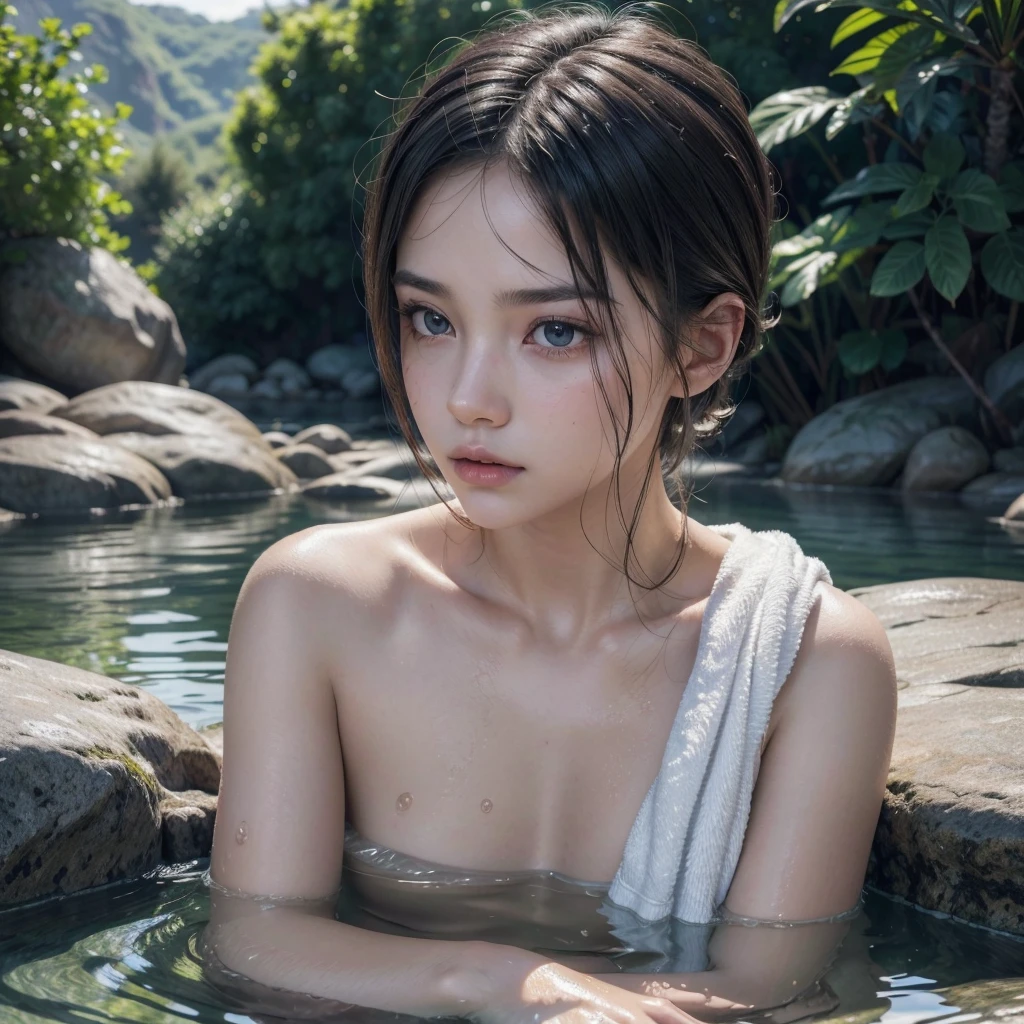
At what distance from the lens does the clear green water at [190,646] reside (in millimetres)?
2006

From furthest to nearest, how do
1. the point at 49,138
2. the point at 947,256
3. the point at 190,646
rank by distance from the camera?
the point at 49,138 < the point at 947,256 < the point at 190,646

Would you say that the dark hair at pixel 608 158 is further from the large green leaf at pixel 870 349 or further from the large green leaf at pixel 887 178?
the large green leaf at pixel 870 349

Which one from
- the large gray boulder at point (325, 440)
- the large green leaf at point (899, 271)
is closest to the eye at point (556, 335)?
the large green leaf at point (899, 271)

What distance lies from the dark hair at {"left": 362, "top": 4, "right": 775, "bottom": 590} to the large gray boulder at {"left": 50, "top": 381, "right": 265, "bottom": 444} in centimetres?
802

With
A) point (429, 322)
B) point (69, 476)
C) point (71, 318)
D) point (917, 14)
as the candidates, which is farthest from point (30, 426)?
point (429, 322)

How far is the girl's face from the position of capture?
1.92m

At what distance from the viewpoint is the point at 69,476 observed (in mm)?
8367

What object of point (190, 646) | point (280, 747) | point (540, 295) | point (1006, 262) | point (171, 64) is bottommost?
point (190, 646)

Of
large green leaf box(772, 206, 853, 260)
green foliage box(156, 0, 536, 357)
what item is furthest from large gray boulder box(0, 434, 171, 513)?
Result: green foliage box(156, 0, 536, 357)

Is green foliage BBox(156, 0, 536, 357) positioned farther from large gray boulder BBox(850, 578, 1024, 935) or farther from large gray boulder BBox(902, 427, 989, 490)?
large gray boulder BBox(850, 578, 1024, 935)

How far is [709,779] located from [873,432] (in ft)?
27.4

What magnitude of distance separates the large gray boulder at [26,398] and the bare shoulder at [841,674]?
28.1 ft

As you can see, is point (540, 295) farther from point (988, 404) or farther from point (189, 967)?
point (988, 404)

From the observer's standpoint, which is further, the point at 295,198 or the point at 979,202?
the point at 295,198
